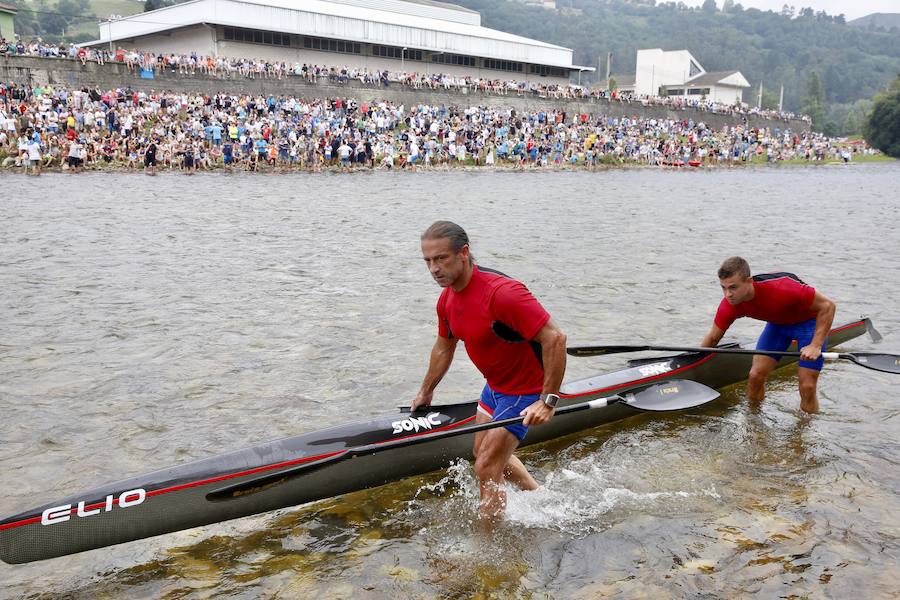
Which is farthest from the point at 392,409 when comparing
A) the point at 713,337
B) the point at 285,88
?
the point at 285,88

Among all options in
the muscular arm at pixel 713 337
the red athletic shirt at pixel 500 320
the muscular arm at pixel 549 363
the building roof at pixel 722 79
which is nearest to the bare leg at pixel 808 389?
the muscular arm at pixel 713 337

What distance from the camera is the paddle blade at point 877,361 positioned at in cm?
748

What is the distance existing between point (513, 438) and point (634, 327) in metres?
6.42

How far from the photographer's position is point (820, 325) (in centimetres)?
664

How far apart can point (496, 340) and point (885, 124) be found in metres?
76.6

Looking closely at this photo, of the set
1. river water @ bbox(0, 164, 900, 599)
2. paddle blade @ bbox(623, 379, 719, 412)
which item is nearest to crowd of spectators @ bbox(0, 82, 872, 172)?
river water @ bbox(0, 164, 900, 599)

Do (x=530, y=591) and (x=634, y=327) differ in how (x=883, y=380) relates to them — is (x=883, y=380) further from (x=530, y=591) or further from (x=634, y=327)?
(x=530, y=591)

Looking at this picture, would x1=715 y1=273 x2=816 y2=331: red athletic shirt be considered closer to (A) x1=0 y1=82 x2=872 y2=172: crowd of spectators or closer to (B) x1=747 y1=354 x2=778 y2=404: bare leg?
(B) x1=747 y1=354 x2=778 y2=404: bare leg

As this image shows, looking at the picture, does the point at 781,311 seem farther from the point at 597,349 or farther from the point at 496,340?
the point at 496,340

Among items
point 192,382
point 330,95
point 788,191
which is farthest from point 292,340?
point 330,95

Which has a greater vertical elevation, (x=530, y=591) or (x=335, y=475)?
(x=335, y=475)

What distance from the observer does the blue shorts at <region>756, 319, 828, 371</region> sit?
7066mm

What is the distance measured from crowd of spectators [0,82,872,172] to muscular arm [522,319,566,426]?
2897cm

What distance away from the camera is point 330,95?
44625 millimetres
